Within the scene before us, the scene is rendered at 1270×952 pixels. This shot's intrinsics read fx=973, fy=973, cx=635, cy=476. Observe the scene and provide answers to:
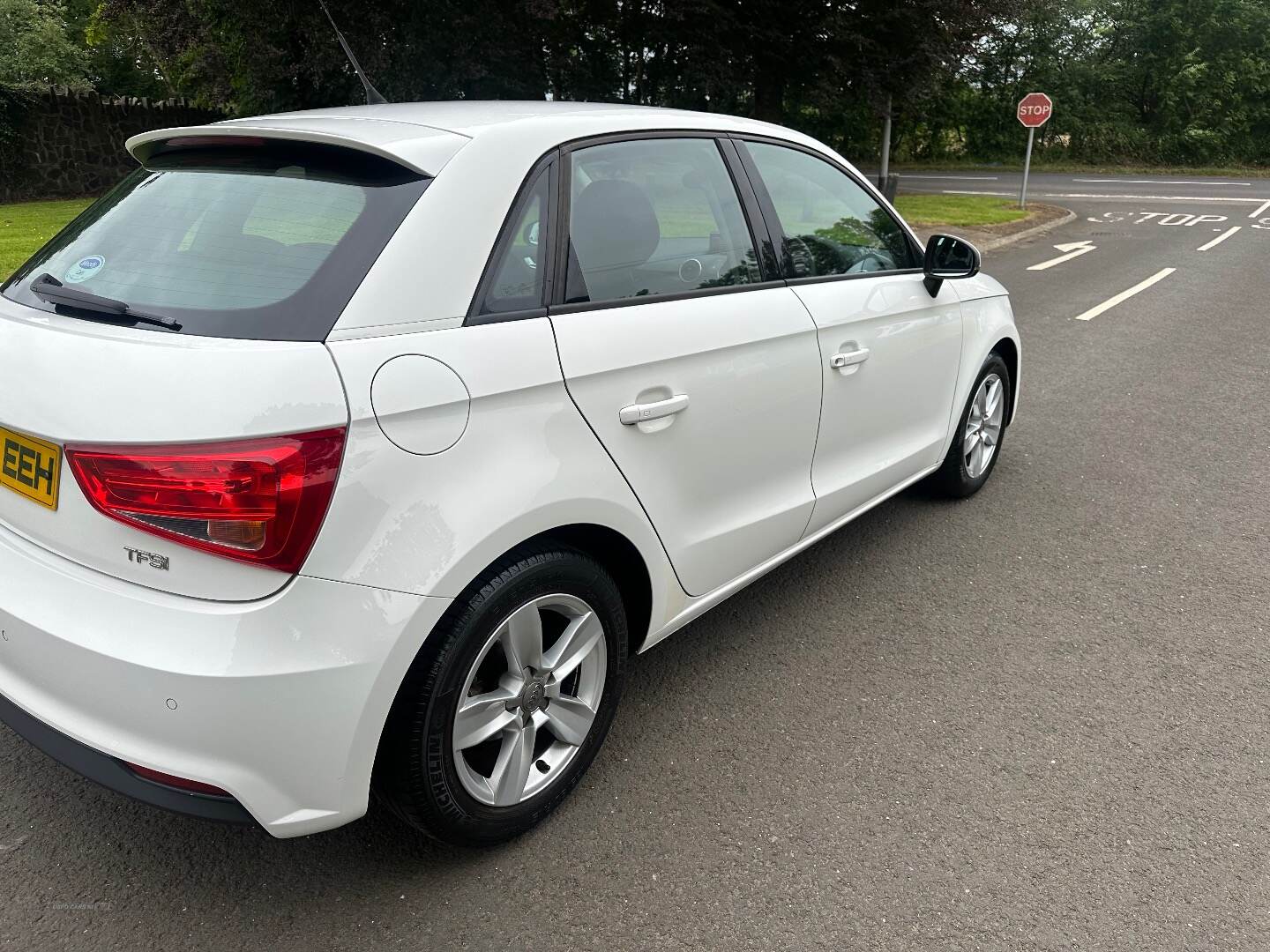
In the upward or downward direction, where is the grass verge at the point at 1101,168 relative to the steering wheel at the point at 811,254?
upward

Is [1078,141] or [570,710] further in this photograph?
[1078,141]

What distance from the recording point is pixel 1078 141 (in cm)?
3700

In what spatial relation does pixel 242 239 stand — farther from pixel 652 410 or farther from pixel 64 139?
pixel 64 139

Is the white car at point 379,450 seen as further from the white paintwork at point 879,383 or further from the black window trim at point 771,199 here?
the white paintwork at point 879,383

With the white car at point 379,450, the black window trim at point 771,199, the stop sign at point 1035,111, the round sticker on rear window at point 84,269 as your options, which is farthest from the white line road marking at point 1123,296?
the stop sign at point 1035,111

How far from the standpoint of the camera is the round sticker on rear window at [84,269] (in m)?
2.23

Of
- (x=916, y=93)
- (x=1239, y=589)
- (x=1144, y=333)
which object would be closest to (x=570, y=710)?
(x=1239, y=589)

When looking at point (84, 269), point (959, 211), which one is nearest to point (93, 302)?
point (84, 269)

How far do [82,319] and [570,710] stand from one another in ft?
4.66

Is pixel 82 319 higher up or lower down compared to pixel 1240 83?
lower down

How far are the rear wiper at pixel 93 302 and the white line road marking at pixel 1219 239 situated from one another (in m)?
16.0

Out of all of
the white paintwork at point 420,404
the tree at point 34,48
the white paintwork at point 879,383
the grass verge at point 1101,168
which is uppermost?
the tree at point 34,48

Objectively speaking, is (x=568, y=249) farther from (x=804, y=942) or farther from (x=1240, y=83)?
(x=1240, y=83)

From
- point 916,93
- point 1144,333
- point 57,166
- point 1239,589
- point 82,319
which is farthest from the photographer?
point 57,166
